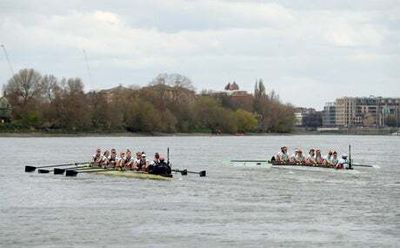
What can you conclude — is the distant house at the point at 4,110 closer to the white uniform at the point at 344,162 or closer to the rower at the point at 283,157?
the rower at the point at 283,157

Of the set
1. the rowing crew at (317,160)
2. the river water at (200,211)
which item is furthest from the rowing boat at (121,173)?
the rowing crew at (317,160)

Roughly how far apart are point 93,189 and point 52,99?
364 ft

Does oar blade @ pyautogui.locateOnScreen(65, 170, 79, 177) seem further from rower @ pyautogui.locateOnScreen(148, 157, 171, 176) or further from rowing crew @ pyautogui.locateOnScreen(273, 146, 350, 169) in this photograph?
rowing crew @ pyautogui.locateOnScreen(273, 146, 350, 169)

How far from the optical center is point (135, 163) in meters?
49.2

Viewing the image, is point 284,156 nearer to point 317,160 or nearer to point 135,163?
point 317,160

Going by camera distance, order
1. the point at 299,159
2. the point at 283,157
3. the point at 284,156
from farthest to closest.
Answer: the point at 283,157, the point at 284,156, the point at 299,159

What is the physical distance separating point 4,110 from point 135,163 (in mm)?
103781

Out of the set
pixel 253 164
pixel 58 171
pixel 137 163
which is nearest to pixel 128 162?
pixel 137 163

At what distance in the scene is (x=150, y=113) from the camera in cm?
16100

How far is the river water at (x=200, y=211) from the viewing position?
28.0 metres

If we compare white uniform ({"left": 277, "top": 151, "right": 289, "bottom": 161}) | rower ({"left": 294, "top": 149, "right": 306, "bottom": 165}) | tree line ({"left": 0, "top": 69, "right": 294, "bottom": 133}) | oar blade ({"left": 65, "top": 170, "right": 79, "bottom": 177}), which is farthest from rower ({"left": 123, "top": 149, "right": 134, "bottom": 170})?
tree line ({"left": 0, "top": 69, "right": 294, "bottom": 133})

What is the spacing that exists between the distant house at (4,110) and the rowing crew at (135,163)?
98708 millimetres

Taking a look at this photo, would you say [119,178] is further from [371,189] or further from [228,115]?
[228,115]

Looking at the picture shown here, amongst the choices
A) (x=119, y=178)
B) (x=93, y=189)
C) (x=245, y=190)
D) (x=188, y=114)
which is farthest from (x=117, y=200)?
(x=188, y=114)
